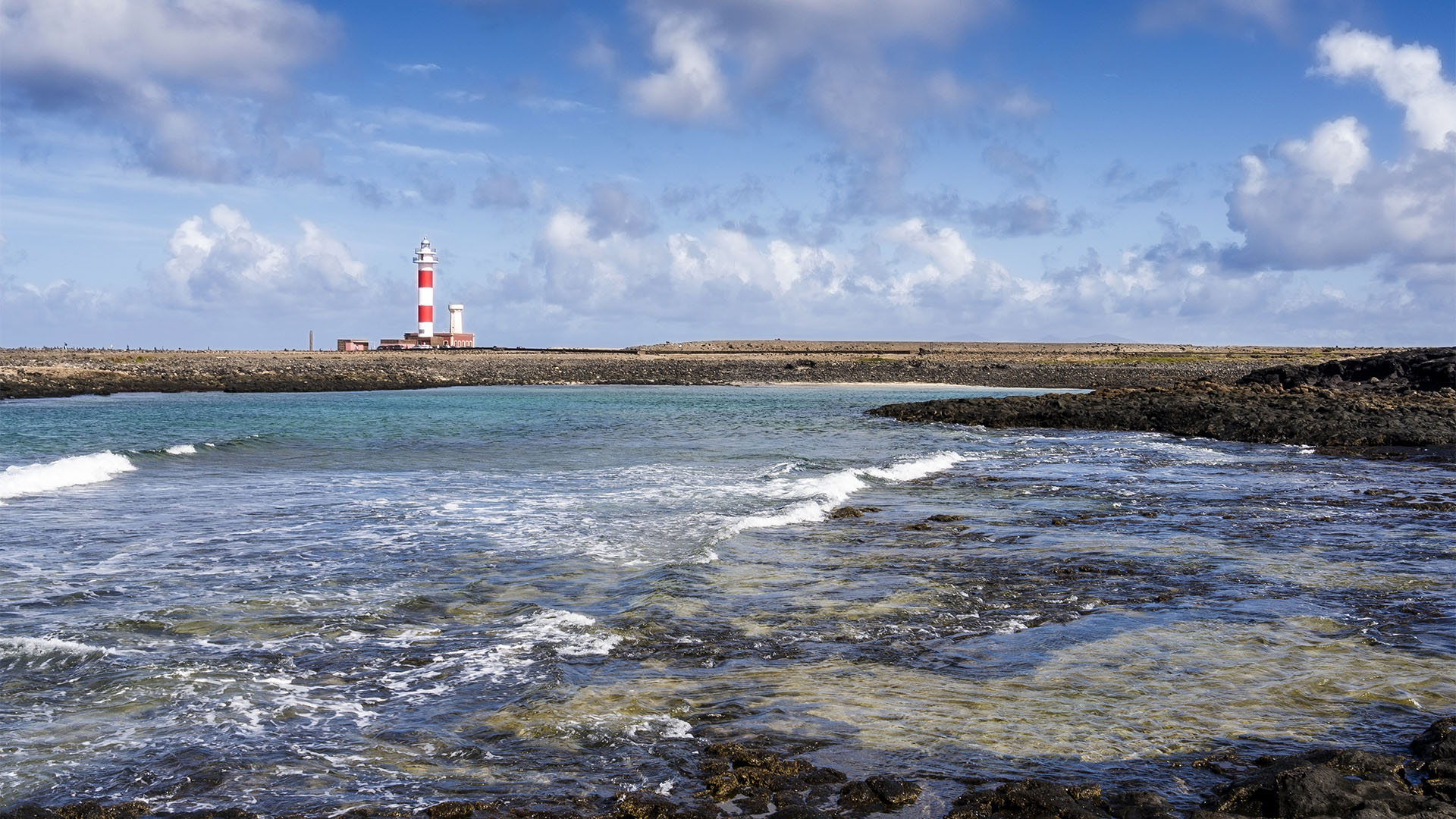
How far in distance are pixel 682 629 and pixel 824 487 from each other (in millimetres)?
10181

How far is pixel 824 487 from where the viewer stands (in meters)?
19.2

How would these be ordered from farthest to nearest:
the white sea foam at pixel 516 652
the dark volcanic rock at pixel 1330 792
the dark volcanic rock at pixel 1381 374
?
the dark volcanic rock at pixel 1381 374 < the white sea foam at pixel 516 652 < the dark volcanic rock at pixel 1330 792

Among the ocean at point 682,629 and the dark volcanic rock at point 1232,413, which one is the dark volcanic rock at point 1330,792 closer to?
the ocean at point 682,629

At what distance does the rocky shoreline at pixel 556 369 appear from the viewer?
60.5m

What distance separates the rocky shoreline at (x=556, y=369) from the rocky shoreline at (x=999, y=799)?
2068 inches

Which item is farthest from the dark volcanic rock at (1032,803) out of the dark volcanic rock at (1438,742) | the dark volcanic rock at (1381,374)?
the dark volcanic rock at (1381,374)

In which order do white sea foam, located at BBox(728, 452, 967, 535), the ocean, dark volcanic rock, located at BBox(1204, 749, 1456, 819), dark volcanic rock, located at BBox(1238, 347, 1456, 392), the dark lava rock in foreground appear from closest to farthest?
1. dark volcanic rock, located at BBox(1204, 749, 1456, 819)
2. the ocean
3. white sea foam, located at BBox(728, 452, 967, 535)
4. the dark lava rock in foreground
5. dark volcanic rock, located at BBox(1238, 347, 1456, 392)

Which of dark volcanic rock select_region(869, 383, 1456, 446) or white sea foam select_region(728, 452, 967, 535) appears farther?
dark volcanic rock select_region(869, 383, 1456, 446)

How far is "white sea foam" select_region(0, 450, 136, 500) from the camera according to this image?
1859 centimetres

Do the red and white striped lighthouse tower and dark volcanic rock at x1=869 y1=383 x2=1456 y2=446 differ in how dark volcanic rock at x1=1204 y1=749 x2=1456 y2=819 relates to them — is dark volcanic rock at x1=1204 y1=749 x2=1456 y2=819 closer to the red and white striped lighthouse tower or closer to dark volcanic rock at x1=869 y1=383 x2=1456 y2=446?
dark volcanic rock at x1=869 y1=383 x2=1456 y2=446

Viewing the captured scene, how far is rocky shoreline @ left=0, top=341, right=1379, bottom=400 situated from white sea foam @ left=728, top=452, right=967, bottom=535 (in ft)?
139

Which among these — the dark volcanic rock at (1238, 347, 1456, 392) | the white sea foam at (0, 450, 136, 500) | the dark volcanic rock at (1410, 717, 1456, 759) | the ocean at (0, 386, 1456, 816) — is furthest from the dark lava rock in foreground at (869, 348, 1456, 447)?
the white sea foam at (0, 450, 136, 500)

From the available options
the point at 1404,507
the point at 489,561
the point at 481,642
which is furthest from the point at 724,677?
the point at 1404,507

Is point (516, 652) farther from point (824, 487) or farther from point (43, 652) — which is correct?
point (824, 487)
